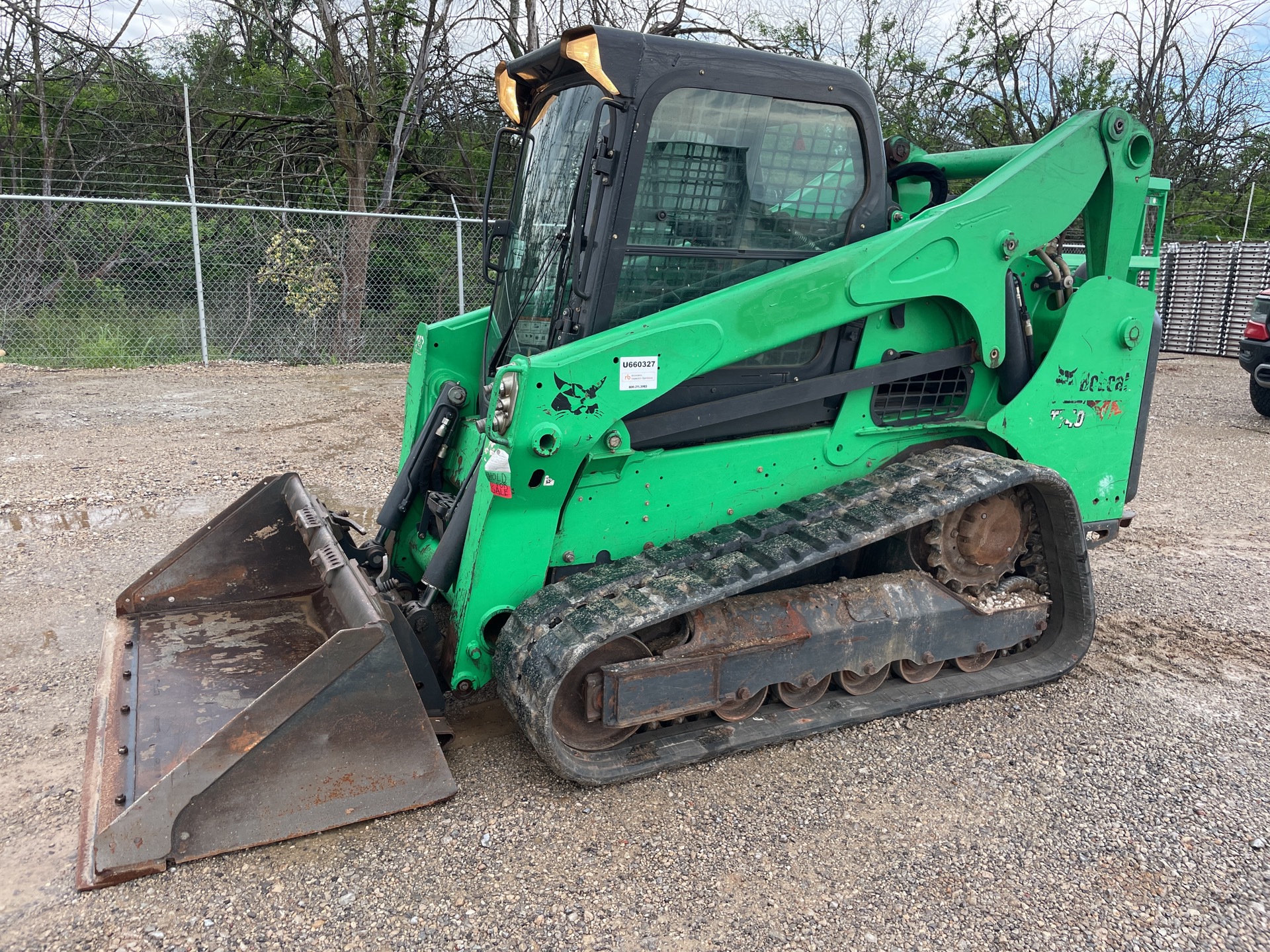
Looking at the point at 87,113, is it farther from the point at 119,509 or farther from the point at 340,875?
the point at 340,875

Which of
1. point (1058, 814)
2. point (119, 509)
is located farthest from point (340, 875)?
point (119, 509)

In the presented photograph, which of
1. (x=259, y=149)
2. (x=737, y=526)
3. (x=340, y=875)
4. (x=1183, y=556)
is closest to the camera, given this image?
(x=340, y=875)

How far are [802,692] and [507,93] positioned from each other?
2.62 metres

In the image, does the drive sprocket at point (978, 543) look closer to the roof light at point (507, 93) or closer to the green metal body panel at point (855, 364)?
the green metal body panel at point (855, 364)

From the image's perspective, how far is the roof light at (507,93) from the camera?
3.82 metres

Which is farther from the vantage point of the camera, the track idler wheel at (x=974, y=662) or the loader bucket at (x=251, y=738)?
the track idler wheel at (x=974, y=662)

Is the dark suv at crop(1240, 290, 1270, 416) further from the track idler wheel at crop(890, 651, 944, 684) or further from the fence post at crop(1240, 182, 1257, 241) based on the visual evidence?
the fence post at crop(1240, 182, 1257, 241)

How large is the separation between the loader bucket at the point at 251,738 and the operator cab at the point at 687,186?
1.25 m

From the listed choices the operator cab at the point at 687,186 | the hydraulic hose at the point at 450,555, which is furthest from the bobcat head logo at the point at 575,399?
the hydraulic hose at the point at 450,555

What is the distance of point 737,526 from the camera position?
3.53m

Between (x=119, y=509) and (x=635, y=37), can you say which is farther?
(x=119, y=509)

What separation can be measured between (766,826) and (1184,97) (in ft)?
68.1

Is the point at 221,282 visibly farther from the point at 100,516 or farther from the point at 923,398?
the point at 923,398

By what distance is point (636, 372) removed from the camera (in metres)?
3.12
